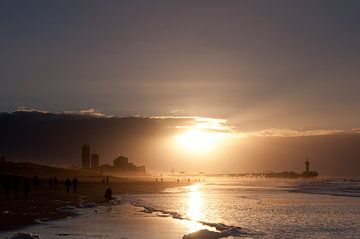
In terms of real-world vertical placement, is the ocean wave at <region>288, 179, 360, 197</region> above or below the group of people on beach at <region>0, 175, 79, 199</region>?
below

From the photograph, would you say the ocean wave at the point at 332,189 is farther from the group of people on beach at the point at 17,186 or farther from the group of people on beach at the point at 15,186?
the group of people on beach at the point at 15,186

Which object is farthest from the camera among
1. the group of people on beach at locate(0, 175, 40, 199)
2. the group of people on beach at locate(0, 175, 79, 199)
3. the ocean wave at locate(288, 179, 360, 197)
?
the ocean wave at locate(288, 179, 360, 197)

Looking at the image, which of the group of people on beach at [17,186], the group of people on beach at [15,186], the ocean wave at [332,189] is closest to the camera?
the group of people on beach at [15,186]

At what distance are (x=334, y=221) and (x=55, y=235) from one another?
18.7m

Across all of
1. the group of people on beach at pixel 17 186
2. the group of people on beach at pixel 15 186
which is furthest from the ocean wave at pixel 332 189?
the group of people on beach at pixel 15 186

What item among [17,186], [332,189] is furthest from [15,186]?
[332,189]

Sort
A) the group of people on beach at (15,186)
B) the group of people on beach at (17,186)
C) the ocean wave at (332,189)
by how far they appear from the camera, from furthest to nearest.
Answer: the ocean wave at (332,189) < the group of people on beach at (17,186) < the group of people on beach at (15,186)

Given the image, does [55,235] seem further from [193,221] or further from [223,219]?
[223,219]

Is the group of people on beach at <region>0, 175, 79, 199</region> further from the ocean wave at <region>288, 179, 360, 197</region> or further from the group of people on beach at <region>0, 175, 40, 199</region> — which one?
the ocean wave at <region>288, 179, 360, 197</region>

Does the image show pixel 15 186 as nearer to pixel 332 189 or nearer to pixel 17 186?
pixel 17 186

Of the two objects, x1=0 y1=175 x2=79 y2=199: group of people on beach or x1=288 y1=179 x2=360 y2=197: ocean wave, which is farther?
x1=288 y1=179 x2=360 y2=197: ocean wave

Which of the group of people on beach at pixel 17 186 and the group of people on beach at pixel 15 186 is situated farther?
the group of people on beach at pixel 17 186

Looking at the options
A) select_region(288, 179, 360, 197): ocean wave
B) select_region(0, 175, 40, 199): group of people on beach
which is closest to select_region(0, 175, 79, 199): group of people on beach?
select_region(0, 175, 40, 199): group of people on beach

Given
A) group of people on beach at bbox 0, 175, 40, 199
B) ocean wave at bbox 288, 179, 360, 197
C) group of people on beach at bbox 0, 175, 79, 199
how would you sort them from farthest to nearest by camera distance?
ocean wave at bbox 288, 179, 360, 197 → group of people on beach at bbox 0, 175, 79, 199 → group of people on beach at bbox 0, 175, 40, 199
